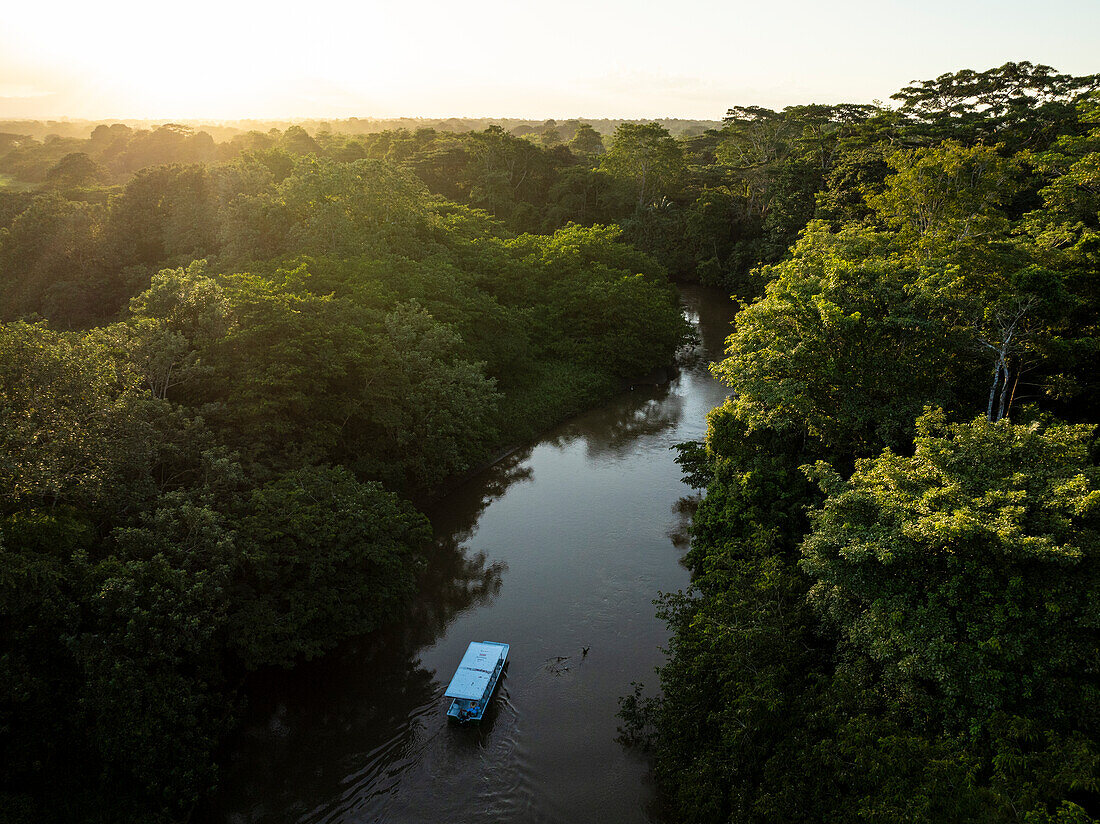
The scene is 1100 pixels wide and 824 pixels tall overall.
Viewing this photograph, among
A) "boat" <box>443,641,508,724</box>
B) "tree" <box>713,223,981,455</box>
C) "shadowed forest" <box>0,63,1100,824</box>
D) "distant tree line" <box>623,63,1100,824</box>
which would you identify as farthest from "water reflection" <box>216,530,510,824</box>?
"tree" <box>713,223,981,455</box>

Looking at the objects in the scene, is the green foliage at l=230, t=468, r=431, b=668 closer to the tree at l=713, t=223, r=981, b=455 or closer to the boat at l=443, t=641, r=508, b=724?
the boat at l=443, t=641, r=508, b=724

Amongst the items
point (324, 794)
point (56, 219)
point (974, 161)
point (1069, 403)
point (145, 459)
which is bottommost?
point (324, 794)

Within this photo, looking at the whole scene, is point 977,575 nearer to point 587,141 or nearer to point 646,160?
point 646,160

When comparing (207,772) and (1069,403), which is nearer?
(207,772)

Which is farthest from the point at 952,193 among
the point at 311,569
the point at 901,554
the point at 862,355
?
the point at 311,569

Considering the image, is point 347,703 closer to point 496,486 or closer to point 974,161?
point 496,486

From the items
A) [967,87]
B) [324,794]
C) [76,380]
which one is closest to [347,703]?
[324,794]
